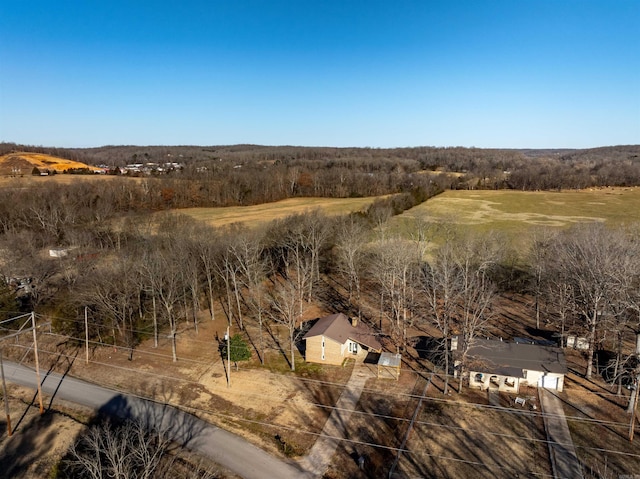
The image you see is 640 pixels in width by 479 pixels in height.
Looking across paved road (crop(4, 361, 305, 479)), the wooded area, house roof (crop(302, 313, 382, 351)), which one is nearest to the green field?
the wooded area

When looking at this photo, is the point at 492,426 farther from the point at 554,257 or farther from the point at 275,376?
the point at 554,257

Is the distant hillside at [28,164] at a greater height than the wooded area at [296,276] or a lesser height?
greater

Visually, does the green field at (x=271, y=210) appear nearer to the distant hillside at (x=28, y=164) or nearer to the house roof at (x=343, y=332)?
the house roof at (x=343, y=332)

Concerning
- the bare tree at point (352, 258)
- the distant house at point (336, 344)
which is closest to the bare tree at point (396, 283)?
the bare tree at point (352, 258)

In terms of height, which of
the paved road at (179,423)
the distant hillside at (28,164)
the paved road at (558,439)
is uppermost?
the distant hillside at (28,164)

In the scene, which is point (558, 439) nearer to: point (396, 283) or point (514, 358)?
point (514, 358)

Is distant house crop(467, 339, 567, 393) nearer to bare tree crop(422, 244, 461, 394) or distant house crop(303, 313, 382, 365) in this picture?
bare tree crop(422, 244, 461, 394)

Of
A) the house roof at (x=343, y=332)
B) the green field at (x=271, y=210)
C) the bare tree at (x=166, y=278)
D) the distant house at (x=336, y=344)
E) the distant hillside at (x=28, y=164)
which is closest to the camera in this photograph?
the distant house at (x=336, y=344)

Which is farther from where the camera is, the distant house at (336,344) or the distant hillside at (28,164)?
the distant hillside at (28,164)

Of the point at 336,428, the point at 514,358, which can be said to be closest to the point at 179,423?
the point at 336,428

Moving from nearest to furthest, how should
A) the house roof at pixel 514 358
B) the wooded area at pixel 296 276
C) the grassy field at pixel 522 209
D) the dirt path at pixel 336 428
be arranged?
the dirt path at pixel 336 428, the house roof at pixel 514 358, the wooded area at pixel 296 276, the grassy field at pixel 522 209
